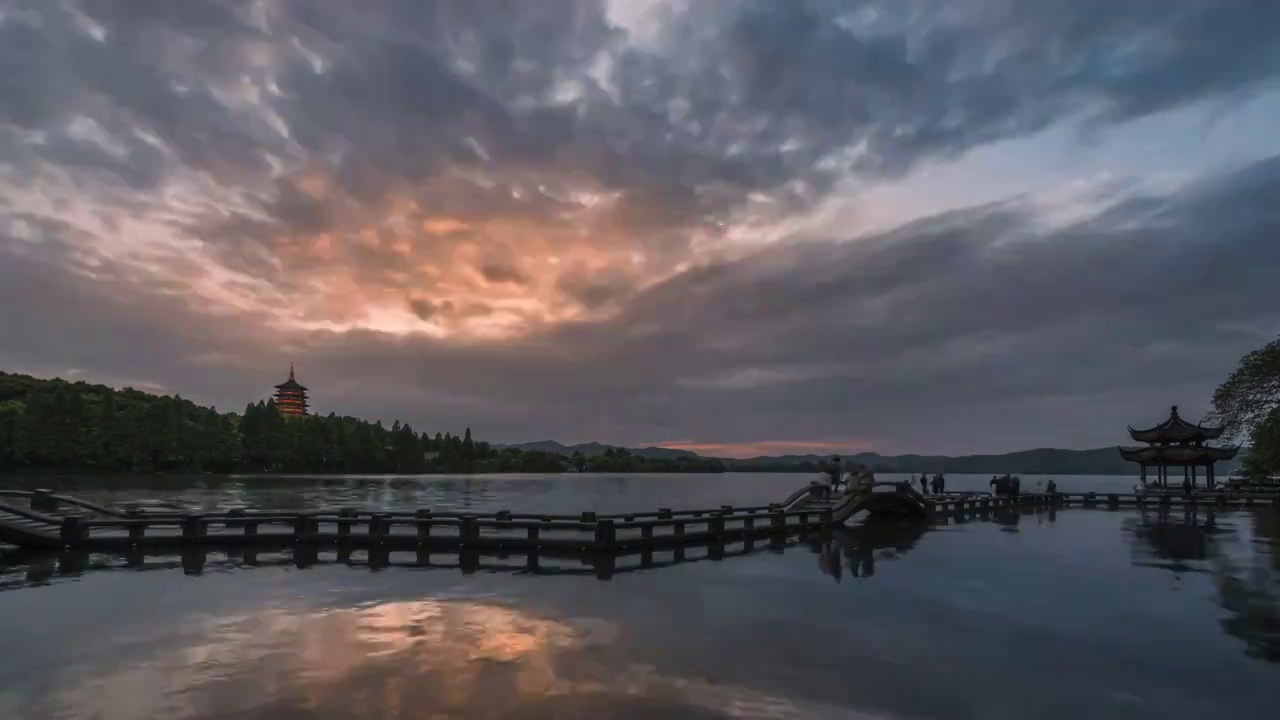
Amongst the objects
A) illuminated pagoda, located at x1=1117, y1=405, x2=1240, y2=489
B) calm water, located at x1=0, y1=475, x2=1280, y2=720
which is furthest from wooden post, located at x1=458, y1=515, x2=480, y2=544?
illuminated pagoda, located at x1=1117, y1=405, x2=1240, y2=489

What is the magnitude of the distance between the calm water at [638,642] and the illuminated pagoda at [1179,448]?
42.6 metres

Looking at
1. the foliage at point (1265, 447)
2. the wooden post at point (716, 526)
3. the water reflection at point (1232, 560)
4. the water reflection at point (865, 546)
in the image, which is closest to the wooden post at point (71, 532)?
the wooden post at point (716, 526)

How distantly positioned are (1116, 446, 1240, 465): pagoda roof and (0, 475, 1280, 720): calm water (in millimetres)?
42586

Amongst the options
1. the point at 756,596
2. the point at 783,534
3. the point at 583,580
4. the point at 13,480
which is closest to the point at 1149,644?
the point at 756,596

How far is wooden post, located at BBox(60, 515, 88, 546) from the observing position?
1986 centimetres

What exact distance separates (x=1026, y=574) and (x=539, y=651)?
1407 centimetres

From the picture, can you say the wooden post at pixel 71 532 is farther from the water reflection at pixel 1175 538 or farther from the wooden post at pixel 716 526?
the water reflection at pixel 1175 538

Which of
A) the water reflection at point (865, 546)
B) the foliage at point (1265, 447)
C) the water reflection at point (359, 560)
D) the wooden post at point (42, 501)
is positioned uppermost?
the foliage at point (1265, 447)

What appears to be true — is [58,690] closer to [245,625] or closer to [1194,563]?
[245,625]

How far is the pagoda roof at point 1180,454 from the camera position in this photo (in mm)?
53062

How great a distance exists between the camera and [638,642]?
1091cm

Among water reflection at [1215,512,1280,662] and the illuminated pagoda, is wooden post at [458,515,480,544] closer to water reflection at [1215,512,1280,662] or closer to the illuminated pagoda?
water reflection at [1215,512,1280,662]

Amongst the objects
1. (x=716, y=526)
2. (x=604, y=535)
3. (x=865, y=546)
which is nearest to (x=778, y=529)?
(x=716, y=526)

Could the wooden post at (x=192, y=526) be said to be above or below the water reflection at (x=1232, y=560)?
above
